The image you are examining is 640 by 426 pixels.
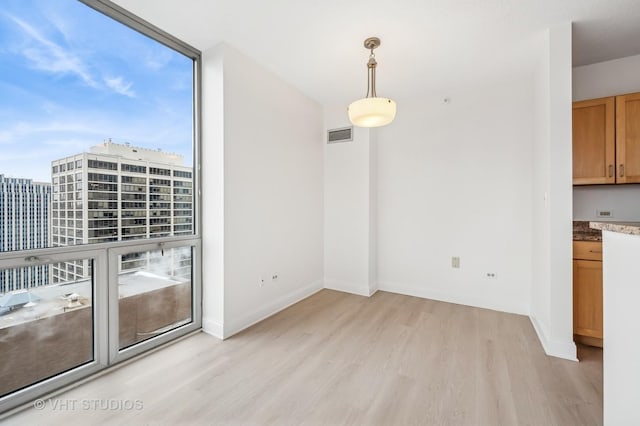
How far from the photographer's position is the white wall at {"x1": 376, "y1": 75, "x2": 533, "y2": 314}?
3.09 metres

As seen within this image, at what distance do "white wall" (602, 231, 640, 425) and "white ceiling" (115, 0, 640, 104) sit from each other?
1.83 metres

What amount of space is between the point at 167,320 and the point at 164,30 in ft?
8.22

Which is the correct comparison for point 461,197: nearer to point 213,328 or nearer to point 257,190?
point 257,190

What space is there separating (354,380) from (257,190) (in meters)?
1.93

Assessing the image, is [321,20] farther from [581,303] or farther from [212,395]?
[581,303]

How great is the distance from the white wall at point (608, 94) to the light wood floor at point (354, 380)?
1.40m

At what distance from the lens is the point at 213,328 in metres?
2.57

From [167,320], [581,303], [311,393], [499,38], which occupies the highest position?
[499,38]

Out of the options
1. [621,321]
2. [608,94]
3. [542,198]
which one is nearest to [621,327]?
[621,321]

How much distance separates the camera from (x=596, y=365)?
6.92 ft

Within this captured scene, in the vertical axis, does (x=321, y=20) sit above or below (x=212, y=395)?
above

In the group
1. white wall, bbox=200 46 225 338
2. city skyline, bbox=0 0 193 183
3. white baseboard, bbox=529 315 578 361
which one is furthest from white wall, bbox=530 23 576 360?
city skyline, bbox=0 0 193 183

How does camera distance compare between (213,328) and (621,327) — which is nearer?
(621,327)

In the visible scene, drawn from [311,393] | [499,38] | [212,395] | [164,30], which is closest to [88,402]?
[212,395]
